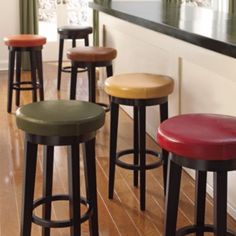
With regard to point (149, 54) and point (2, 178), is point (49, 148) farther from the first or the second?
point (149, 54)

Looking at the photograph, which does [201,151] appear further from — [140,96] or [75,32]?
[75,32]

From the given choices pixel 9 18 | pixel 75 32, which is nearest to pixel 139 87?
pixel 75 32

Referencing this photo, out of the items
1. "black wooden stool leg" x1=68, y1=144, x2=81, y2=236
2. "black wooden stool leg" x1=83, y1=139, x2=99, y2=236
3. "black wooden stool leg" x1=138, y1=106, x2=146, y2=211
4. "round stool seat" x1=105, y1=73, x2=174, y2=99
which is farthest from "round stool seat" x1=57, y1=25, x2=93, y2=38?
"black wooden stool leg" x1=68, y1=144, x2=81, y2=236

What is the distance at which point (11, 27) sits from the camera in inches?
268

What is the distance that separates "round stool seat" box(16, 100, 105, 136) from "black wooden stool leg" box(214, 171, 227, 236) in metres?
0.56

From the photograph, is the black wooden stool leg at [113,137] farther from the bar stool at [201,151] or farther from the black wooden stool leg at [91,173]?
the bar stool at [201,151]

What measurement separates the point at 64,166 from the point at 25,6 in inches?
145

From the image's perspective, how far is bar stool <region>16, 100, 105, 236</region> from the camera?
6.53 feet

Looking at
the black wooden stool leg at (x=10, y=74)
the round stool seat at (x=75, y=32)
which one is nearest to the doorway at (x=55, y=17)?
the round stool seat at (x=75, y=32)

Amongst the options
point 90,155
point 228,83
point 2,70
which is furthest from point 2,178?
point 2,70

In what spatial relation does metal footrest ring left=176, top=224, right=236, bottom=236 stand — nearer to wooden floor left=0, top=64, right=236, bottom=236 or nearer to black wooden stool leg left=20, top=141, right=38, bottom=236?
wooden floor left=0, top=64, right=236, bottom=236

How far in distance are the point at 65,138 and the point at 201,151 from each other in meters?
0.57

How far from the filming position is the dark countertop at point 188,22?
7.13 feet

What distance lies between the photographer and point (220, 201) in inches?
71.1
